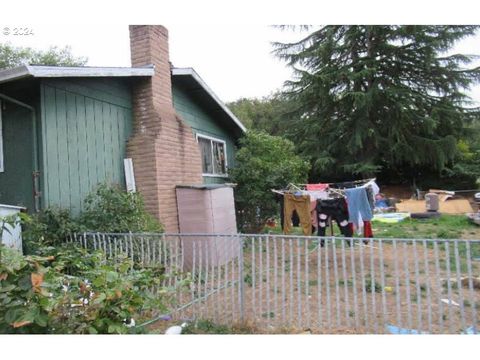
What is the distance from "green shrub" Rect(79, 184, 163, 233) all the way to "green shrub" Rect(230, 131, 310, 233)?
448 centimetres

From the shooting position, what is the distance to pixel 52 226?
5.14m

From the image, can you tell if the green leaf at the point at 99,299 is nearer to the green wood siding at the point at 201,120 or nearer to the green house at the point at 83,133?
the green house at the point at 83,133

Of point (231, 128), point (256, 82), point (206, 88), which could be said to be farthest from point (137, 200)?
point (256, 82)

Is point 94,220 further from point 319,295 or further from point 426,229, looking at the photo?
point 426,229

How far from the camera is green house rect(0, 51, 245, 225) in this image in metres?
5.30

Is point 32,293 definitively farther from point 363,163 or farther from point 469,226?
point 363,163

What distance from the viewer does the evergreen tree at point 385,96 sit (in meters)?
20.1

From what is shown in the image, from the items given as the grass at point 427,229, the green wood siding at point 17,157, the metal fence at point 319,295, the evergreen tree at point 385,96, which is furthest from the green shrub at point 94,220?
the evergreen tree at point 385,96

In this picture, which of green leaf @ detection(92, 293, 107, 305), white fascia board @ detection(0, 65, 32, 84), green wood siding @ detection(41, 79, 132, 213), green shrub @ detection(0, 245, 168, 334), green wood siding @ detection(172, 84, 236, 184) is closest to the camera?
green shrub @ detection(0, 245, 168, 334)

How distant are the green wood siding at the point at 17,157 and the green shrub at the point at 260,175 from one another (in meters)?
5.61

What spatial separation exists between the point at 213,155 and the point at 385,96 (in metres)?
13.8

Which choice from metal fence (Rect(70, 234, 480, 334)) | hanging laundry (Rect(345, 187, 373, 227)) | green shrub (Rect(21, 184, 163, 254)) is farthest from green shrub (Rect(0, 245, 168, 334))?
hanging laundry (Rect(345, 187, 373, 227))

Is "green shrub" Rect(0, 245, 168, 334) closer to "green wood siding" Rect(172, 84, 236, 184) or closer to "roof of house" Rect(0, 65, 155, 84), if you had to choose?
"roof of house" Rect(0, 65, 155, 84)
